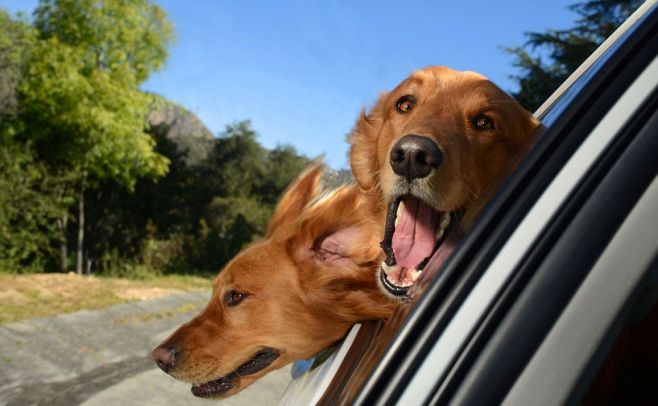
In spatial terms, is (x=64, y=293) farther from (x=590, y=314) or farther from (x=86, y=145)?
(x=590, y=314)

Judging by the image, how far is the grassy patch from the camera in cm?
904

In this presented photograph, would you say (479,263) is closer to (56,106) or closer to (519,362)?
(519,362)

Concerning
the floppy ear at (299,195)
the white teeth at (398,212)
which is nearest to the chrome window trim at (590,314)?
the white teeth at (398,212)

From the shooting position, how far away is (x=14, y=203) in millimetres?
18016

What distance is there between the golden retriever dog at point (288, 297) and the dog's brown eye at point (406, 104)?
349 millimetres

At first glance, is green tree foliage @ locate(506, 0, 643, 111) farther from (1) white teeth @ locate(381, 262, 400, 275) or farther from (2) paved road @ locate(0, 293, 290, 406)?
(2) paved road @ locate(0, 293, 290, 406)

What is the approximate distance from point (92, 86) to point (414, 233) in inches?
754

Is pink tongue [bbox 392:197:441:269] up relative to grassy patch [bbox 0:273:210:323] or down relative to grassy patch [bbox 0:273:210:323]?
up

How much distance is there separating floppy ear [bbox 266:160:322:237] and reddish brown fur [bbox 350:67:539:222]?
0.15 meters

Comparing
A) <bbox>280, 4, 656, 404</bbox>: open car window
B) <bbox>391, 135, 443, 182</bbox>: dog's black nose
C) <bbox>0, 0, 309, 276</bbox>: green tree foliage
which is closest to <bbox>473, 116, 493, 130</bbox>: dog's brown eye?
<bbox>391, 135, 443, 182</bbox>: dog's black nose

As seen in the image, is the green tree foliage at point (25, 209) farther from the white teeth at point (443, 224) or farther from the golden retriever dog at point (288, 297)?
the white teeth at point (443, 224)

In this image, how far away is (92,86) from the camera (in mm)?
19141

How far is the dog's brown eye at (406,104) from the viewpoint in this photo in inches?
80.7

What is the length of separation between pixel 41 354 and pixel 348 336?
20.4 feet
